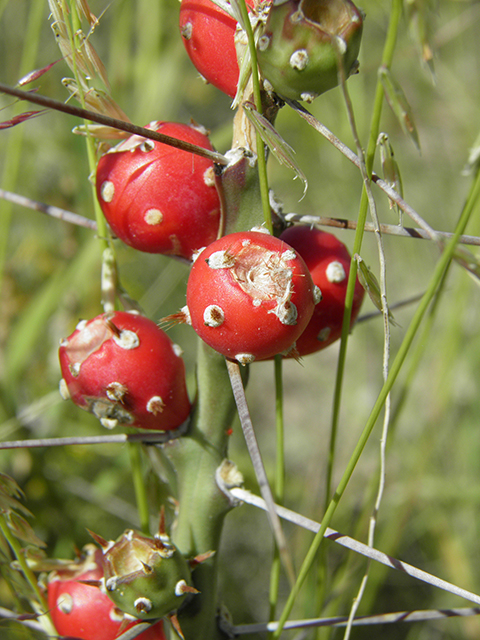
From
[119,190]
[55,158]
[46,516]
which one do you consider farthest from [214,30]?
[55,158]

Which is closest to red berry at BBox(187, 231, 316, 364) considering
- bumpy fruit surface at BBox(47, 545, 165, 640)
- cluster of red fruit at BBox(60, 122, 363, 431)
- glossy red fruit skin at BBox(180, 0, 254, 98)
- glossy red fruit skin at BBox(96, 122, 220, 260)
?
cluster of red fruit at BBox(60, 122, 363, 431)

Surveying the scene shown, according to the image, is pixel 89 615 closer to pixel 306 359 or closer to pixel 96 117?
pixel 96 117

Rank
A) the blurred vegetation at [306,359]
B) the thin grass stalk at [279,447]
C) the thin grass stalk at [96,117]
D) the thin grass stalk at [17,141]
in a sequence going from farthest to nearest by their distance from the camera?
the blurred vegetation at [306,359] → the thin grass stalk at [17,141] → the thin grass stalk at [279,447] → the thin grass stalk at [96,117]

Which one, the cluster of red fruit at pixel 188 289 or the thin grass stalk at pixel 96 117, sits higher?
the thin grass stalk at pixel 96 117

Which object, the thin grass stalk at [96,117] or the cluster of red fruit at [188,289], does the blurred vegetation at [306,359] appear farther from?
the thin grass stalk at [96,117]

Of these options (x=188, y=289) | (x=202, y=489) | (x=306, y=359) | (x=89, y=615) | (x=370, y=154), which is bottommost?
(x=306, y=359)

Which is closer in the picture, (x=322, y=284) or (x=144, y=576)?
(x=144, y=576)

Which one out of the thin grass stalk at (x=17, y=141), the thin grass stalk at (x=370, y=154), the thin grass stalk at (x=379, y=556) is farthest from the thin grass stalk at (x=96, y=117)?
the thin grass stalk at (x=17, y=141)

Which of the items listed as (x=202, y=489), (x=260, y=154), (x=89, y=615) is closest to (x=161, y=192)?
(x=260, y=154)
